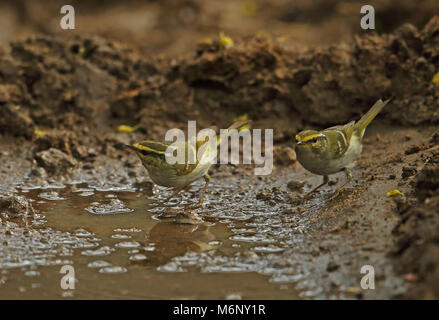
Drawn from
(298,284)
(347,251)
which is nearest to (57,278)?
(298,284)

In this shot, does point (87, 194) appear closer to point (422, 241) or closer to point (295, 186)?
point (295, 186)

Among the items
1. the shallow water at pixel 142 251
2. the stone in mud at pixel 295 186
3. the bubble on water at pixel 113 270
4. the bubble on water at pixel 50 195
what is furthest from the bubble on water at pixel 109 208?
the stone in mud at pixel 295 186

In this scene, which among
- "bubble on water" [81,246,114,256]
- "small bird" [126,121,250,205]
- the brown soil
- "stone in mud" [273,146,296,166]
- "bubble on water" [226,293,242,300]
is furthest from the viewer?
"stone in mud" [273,146,296,166]

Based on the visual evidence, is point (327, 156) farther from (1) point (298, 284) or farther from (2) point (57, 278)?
(2) point (57, 278)

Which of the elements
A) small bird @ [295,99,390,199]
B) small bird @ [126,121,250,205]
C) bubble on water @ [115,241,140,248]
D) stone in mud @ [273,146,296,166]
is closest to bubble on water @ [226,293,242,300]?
bubble on water @ [115,241,140,248]

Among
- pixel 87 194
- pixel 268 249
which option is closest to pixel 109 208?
pixel 87 194

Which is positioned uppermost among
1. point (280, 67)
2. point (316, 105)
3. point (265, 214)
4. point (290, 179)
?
point (280, 67)

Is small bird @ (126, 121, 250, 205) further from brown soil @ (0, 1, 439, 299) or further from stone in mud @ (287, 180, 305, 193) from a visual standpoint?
stone in mud @ (287, 180, 305, 193)
